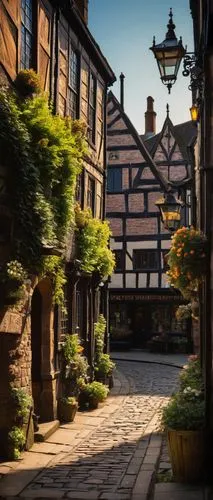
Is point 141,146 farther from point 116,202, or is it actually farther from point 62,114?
point 62,114

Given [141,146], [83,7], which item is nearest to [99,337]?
[83,7]

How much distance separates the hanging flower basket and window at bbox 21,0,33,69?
4.87 metres

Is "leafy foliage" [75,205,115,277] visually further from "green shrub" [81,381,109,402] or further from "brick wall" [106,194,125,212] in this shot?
"brick wall" [106,194,125,212]

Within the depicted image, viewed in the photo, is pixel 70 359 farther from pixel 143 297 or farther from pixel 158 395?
pixel 143 297

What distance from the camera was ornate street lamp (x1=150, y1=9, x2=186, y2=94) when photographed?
829 centimetres

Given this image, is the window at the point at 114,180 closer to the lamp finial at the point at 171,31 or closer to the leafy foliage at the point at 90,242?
the leafy foliage at the point at 90,242

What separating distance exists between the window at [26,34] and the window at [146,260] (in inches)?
640

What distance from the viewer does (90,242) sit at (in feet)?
45.5

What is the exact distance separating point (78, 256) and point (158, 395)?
14.9 feet

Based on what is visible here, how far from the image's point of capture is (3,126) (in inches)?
353

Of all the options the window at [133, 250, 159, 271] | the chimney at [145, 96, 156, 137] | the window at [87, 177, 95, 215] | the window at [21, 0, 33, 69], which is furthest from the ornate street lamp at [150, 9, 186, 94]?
the chimney at [145, 96, 156, 137]

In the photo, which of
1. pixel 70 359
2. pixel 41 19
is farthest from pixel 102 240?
pixel 41 19

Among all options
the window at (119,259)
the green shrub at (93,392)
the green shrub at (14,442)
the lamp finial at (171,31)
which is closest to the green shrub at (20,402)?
the green shrub at (14,442)

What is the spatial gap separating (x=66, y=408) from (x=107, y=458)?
279 centimetres
